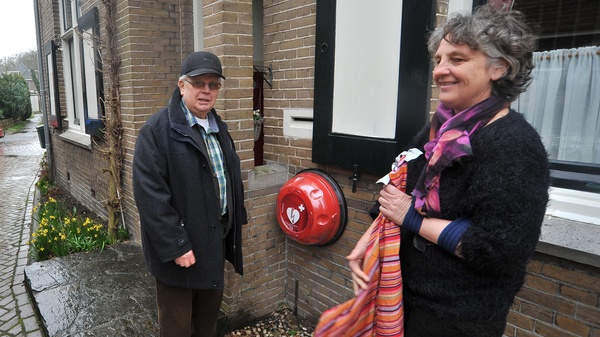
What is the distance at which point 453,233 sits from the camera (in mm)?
1289

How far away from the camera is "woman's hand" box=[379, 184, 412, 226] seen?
4.75 feet

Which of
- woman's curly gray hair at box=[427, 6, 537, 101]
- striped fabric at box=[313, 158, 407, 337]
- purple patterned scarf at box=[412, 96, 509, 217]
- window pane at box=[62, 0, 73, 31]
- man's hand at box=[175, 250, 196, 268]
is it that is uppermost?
window pane at box=[62, 0, 73, 31]

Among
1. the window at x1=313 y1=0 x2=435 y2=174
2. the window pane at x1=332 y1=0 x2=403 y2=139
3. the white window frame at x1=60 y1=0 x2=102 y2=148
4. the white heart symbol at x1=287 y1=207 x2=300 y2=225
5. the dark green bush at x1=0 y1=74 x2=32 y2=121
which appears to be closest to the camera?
the window at x1=313 y1=0 x2=435 y2=174

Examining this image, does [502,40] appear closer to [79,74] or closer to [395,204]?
[395,204]

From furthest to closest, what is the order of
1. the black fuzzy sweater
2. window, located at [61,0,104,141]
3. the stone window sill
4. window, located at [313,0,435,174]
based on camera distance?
window, located at [61,0,104,141] < window, located at [313,0,435,174] < the stone window sill < the black fuzzy sweater

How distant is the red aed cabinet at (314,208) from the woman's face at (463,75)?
1645 millimetres

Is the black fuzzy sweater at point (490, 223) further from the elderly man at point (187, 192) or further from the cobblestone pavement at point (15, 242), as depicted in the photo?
the cobblestone pavement at point (15, 242)

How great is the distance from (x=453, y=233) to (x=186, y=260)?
4.56ft

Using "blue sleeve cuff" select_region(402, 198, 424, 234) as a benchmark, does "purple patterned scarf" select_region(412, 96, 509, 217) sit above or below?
above

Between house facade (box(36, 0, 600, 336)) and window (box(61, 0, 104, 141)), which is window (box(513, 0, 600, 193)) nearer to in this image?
house facade (box(36, 0, 600, 336))

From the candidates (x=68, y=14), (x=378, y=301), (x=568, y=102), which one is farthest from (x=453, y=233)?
(x=68, y=14)

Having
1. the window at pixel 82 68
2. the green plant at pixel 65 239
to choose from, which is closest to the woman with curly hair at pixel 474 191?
the green plant at pixel 65 239

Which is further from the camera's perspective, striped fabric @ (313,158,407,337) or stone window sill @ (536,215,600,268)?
stone window sill @ (536,215,600,268)

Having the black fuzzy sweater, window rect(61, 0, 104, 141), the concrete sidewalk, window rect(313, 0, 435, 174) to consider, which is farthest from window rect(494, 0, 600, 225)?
window rect(61, 0, 104, 141)
